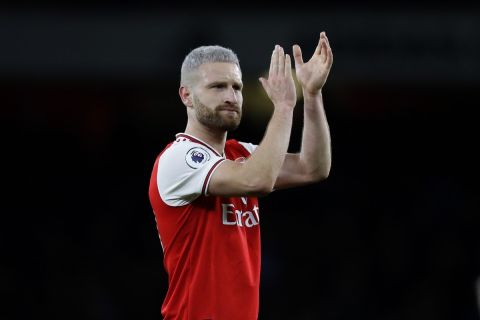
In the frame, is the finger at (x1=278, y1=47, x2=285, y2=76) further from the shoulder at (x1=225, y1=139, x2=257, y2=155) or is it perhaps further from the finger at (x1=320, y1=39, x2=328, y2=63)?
the shoulder at (x1=225, y1=139, x2=257, y2=155)

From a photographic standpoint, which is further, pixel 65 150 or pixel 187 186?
pixel 65 150

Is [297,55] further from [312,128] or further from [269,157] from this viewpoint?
[269,157]

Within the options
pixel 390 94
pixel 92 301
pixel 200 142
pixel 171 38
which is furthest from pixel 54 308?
pixel 200 142

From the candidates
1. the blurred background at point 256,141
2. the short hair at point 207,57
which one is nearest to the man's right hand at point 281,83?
the short hair at point 207,57

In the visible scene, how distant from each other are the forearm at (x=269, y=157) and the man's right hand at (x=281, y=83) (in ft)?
0.36

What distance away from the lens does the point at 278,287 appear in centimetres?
1289

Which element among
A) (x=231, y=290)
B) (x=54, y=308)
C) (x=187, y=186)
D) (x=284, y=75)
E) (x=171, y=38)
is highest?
(x=171, y=38)

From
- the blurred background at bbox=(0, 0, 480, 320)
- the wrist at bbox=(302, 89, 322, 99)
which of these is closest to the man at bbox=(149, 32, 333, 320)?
the wrist at bbox=(302, 89, 322, 99)

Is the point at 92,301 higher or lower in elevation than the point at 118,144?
lower

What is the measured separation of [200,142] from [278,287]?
28.0 ft

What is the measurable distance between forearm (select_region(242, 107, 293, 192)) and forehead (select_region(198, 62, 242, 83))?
46 cm

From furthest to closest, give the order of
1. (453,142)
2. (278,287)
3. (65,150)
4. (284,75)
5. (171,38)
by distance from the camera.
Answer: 1. (453,142)
2. (65,150)
3. (278,287)
4. (171,38)
5. (284,75)

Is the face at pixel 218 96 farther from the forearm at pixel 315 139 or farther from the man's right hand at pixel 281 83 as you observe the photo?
the forearm at pixel 315 139

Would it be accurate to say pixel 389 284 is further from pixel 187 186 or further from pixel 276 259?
pixel 187 186
